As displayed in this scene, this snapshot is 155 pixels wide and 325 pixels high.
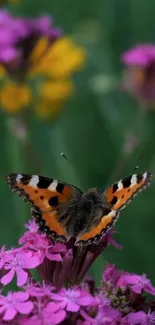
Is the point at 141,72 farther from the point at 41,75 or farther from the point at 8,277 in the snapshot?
the point at 8,277

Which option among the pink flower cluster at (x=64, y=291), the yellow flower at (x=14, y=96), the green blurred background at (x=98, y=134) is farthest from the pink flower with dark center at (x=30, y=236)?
the yellow flower at (x=14, y=96)

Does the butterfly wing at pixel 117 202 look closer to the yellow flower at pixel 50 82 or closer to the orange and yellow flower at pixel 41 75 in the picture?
the orange and yellow flower at pixel 41 75

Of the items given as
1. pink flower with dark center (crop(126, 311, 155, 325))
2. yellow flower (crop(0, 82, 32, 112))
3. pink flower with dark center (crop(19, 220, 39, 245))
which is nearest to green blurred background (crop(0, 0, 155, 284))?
yellow flower (crop(0, 82, 32, 112))

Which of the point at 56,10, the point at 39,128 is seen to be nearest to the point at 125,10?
the point at 56,10

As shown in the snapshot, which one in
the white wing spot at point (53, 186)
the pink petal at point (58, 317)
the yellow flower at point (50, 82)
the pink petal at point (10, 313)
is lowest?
the pink petal at point (58, 317)

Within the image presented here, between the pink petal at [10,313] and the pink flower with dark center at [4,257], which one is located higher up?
the pink flower with dark center at [4,257]

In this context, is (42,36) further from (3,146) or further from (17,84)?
(3,146)

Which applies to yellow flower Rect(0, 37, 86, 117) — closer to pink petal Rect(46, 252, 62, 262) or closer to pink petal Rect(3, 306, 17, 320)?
pink petal Rect(46, 252, 62, 262)
